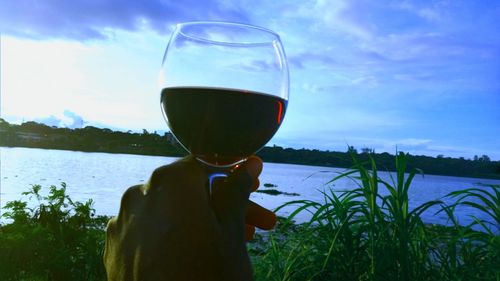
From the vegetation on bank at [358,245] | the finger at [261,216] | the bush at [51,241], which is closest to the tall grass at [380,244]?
the vegetation on bank at [358,245]

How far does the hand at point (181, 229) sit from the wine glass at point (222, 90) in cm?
7

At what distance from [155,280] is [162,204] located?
130 mm

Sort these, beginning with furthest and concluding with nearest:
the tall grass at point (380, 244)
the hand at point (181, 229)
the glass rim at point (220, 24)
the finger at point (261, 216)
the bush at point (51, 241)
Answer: the bush at point (51, 241)
the tall grass at point (380, 244)
the finger at point (261, 216)
the glass rim at point (220, 24)
the hand at point (181, 229)

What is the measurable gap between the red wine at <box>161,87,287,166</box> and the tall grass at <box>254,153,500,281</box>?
1.92m

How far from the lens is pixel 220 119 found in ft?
2.97

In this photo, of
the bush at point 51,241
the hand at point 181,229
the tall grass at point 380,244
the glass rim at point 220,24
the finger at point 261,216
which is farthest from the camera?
the bush at point 51,241

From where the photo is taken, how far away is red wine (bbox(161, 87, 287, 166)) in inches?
35.6

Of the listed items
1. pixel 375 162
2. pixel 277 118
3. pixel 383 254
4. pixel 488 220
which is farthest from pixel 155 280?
pixel 488 220

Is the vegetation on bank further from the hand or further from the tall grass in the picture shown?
the hand

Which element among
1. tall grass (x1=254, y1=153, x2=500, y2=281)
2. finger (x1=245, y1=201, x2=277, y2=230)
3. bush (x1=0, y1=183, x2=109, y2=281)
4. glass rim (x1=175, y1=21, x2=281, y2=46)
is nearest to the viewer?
glass rim (x1=175, y1=21, x2=281, y2=46)

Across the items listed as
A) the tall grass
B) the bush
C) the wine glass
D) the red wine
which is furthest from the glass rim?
the bush

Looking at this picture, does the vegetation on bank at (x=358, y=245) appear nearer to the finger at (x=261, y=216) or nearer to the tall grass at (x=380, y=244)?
the tall grass at (x=380, y=244)

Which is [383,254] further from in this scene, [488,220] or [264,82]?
[264,82]

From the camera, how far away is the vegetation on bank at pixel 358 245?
2.84 metres
